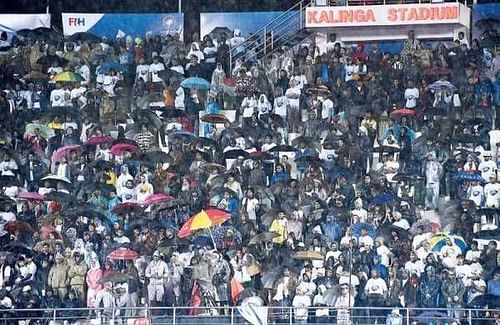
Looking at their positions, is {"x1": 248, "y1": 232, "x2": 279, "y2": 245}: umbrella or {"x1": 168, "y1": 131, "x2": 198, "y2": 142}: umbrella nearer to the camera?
{"x1": 248, "y1": 232, "x2": 279, "y2": 245}: umbrella

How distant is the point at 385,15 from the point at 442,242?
316 inches

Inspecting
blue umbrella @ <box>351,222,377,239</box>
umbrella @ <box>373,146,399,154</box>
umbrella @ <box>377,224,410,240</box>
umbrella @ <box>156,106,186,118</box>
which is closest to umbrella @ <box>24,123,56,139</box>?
umbrella @ <box>156,106,186,118</box>

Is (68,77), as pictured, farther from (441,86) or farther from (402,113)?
(441,86)

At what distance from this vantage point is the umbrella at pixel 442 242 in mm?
32125

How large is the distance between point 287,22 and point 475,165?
724 centimetres

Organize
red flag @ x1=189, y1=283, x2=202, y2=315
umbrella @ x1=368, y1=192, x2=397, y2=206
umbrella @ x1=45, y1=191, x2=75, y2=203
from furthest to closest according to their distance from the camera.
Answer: umbrella @ x1=45, y1=191, x2=75, y2=203
umbrella @ x1=368, y1=192, x2=397, y2=206
red flag @ x1=189, y1=283, x2=202, y2=315

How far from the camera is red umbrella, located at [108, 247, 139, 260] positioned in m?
32.5

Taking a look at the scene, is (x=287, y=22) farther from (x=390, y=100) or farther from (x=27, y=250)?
(x=27, y=250)

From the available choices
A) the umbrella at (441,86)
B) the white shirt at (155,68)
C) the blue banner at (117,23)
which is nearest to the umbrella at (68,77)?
the white shirt at (155,68)

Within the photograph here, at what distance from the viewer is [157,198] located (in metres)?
34.3

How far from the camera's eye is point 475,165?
113 ft

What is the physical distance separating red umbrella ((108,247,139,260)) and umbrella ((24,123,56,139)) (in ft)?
15.5

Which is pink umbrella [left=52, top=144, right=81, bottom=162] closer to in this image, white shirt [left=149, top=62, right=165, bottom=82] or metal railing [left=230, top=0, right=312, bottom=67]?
white shirt [left=149, top=62, right=165, bottom=82]

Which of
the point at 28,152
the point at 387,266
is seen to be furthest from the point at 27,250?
the point at 387,266
